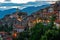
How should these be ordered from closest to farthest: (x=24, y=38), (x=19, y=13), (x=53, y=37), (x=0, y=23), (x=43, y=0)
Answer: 1. (x=53, y=37)
2. (x=24, y=38)
3. (x=0, y=23)
4. (x=19, y=13)
5. (x=43, y=0)

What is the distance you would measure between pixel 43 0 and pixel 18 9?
2467 millimetres

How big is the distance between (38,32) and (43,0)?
4.54 m

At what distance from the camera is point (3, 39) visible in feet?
18.9

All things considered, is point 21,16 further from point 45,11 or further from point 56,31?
point 56,31

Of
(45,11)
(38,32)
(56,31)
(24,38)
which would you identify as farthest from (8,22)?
(56,31)

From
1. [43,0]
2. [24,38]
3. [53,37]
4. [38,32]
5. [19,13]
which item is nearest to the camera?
[53,37]

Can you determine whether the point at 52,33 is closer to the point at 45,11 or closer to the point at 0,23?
the point at 0,23

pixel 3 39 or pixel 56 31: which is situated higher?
pixel 56 31

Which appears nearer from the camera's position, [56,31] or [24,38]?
[56,31]

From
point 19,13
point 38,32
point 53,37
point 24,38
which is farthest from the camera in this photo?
point 19,13

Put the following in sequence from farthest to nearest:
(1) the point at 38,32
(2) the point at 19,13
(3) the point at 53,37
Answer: (2) the point at 19,13 < (1) the point at 38,32 < (3) the point at 53,37

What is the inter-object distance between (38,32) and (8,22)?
7.41ft

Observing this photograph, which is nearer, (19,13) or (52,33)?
(52,33)

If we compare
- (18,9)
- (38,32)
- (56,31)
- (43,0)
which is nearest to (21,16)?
(18,9)
